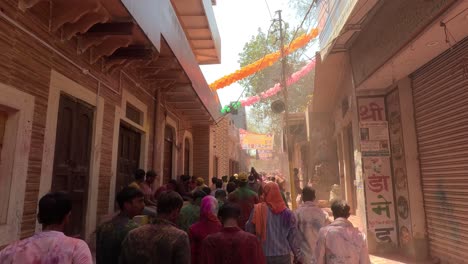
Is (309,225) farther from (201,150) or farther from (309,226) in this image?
(201,150)

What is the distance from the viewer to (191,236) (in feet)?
11.4

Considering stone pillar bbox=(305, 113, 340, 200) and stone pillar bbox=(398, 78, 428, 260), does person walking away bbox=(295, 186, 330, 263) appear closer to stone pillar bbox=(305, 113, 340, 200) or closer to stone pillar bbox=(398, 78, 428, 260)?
stone pillar bbox=(398, 78, 428, 260)

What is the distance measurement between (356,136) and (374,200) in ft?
5.03

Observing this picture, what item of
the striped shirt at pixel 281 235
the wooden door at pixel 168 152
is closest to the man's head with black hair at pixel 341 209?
the striped shirt at pixel 281 235

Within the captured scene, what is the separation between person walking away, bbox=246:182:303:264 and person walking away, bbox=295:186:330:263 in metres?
0.40

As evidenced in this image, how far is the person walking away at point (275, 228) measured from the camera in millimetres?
3736

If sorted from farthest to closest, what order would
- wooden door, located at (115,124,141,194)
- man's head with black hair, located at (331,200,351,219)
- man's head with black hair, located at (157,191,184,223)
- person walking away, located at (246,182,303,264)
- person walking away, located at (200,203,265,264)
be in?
wooden door, located at (115,124,141,194) → person walking away, located at (246,182,303,264) → man's head with black hair, located at (331,200,351,219) → person walking away, located at (200,203,265,264) → man's head with black hair, located at (157,191,184,223)

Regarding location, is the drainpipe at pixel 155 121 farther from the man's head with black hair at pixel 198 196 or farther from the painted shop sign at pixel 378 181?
the painted shop sign at pixel 378 181

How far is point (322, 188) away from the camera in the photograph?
15.3 meters

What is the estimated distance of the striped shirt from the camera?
12.3 feet

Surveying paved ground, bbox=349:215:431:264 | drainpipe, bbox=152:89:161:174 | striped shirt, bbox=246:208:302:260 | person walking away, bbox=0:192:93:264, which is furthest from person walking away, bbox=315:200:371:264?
drainpipe, bbox=152:89:161:174

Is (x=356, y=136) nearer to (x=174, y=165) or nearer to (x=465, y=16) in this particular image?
(x=465, y=16)

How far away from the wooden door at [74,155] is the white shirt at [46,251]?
269 cm

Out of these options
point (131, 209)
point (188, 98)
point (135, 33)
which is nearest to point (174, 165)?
point (188, 98)
